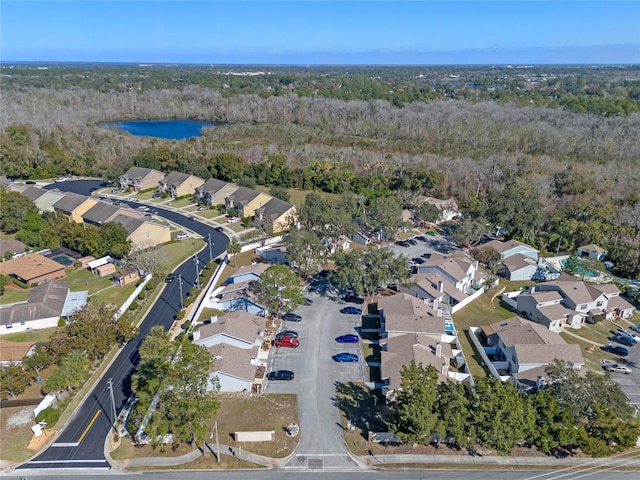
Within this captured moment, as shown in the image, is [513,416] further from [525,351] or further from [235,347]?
[235,347]

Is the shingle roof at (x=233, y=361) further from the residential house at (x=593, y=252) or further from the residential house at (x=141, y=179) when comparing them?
the residential house at (x=141, y=179)

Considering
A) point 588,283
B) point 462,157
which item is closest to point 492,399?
point 588,283

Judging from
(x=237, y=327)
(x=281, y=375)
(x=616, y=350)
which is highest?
(x=237, y=327)

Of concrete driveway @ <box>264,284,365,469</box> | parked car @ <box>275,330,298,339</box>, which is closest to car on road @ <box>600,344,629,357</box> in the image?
concrete driveway @ <box>264,284,365,469</box>

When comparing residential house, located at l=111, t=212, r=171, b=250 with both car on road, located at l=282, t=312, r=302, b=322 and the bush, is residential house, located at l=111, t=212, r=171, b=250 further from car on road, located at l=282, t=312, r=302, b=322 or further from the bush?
the bush

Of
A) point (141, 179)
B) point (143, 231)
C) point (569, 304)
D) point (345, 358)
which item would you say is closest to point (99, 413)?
point (345, 358)

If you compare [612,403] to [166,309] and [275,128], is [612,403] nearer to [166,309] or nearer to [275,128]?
[166,309]
